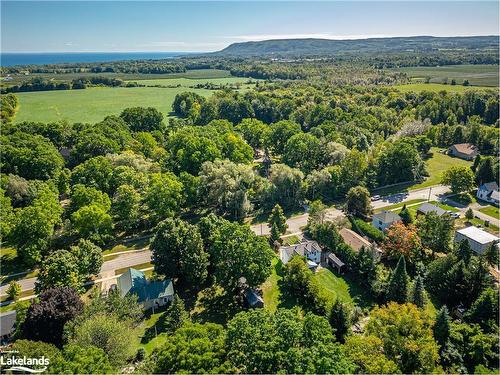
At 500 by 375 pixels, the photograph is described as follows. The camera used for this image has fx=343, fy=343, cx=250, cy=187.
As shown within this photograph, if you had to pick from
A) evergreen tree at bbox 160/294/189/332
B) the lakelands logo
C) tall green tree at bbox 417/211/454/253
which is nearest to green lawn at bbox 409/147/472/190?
tall green tree at bbox 417/211/454/253

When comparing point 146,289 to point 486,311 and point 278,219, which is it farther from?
point 486,311

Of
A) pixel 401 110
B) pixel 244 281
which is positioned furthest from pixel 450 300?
pixel 401 110

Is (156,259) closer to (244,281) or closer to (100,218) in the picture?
(244,281)

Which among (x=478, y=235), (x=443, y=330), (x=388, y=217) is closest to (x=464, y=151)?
(x=478, y=235)

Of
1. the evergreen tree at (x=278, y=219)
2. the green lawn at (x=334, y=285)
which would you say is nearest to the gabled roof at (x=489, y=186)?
the green lawn at (x=334, y=285)

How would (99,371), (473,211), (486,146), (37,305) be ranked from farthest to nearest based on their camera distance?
1. (486,146)
2. (473,211)
3. (37,305)
4. (99,371)

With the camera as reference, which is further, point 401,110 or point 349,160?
point 401,110
